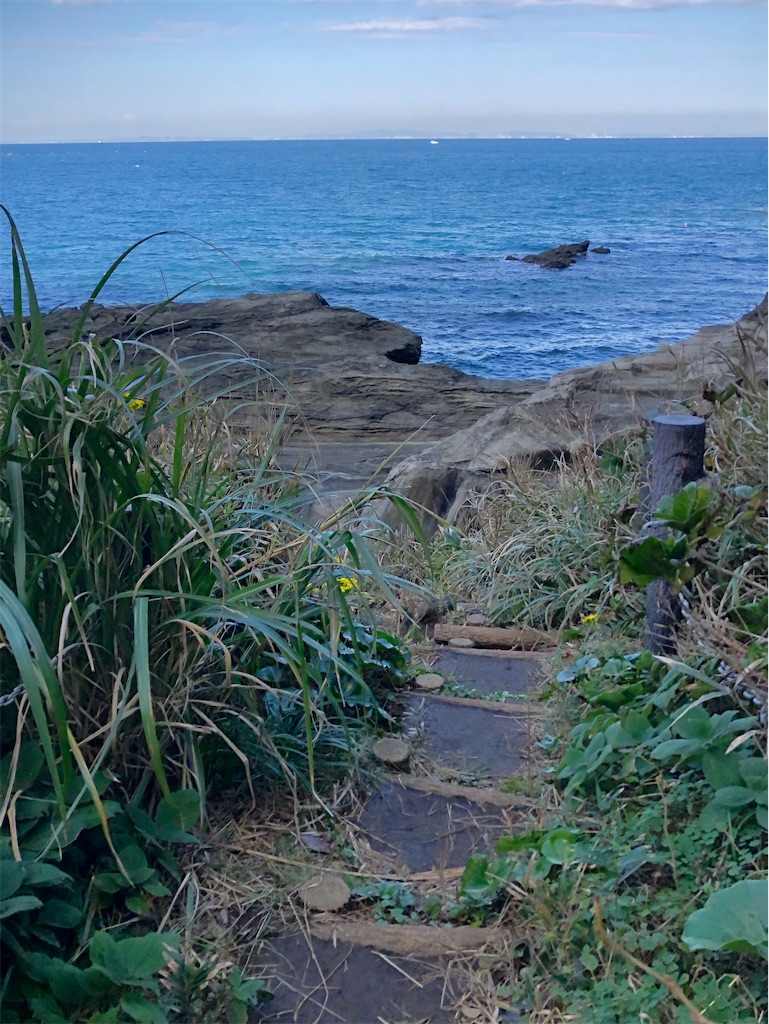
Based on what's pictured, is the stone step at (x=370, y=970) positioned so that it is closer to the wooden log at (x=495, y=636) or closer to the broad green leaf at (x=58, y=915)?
the broad green leaf at (x=58, y=915)

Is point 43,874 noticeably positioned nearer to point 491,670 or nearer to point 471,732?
point 471,732

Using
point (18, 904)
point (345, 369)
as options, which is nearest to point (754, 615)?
point (18, 904)

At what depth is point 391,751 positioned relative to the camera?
2.90 m

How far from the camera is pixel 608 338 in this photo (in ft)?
85.4

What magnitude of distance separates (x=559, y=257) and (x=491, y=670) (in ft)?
136

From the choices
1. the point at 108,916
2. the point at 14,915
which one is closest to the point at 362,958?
the point at 108,916

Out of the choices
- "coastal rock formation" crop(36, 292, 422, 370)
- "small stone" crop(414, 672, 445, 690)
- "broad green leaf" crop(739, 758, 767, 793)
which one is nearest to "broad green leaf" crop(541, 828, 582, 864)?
"broad green leaf" crop(739, 758, 767, 793)

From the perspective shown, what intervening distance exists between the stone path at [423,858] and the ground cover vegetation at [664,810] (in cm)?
11

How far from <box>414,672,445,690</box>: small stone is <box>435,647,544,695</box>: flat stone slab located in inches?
5.6

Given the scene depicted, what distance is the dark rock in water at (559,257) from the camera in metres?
41.8

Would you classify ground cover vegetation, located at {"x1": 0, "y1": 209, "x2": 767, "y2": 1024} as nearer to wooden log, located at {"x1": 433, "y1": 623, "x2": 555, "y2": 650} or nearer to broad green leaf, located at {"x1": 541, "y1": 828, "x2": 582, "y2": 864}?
broad green leaf, located at {"x1": 541, "y1": 828, "x2": 582, "y2": 864}

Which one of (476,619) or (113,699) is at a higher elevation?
(113,699)

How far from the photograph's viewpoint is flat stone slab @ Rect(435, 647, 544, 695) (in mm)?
3717

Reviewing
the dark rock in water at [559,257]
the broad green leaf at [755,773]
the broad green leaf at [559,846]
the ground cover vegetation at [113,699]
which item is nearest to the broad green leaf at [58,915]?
the ground cover vegetation at [113,699]
